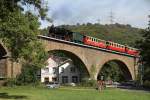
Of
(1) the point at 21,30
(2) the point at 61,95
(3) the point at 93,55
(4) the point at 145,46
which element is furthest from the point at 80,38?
(1) the point at 21,30

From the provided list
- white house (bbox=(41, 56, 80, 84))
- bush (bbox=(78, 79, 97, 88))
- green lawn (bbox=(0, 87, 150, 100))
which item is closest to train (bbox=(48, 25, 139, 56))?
bush (bbox=(78, 79, 97, 88))

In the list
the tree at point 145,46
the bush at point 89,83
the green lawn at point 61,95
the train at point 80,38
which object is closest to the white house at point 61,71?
the train at point 80,38

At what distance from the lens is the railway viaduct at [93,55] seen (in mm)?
73812

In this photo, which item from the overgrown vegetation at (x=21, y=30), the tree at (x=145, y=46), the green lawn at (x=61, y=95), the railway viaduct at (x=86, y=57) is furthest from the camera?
the railway viaduct at (x=86, y=57)

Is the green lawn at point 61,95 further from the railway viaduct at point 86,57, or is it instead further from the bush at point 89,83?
the bush at point 89,83

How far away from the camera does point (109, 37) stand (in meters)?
192

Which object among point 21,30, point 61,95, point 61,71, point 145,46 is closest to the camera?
point 21,30

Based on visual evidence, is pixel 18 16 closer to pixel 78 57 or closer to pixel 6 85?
pixel 6 85

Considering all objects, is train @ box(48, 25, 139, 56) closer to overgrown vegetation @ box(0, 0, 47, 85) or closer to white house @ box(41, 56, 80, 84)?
white house @ box(41, 56, 80, 84)

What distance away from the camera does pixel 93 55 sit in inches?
3474

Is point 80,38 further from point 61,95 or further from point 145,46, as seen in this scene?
point 61,95

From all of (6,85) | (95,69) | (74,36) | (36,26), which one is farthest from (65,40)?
(36,26)

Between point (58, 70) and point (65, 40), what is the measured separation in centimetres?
4909

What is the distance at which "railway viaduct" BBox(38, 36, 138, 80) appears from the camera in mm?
73812
